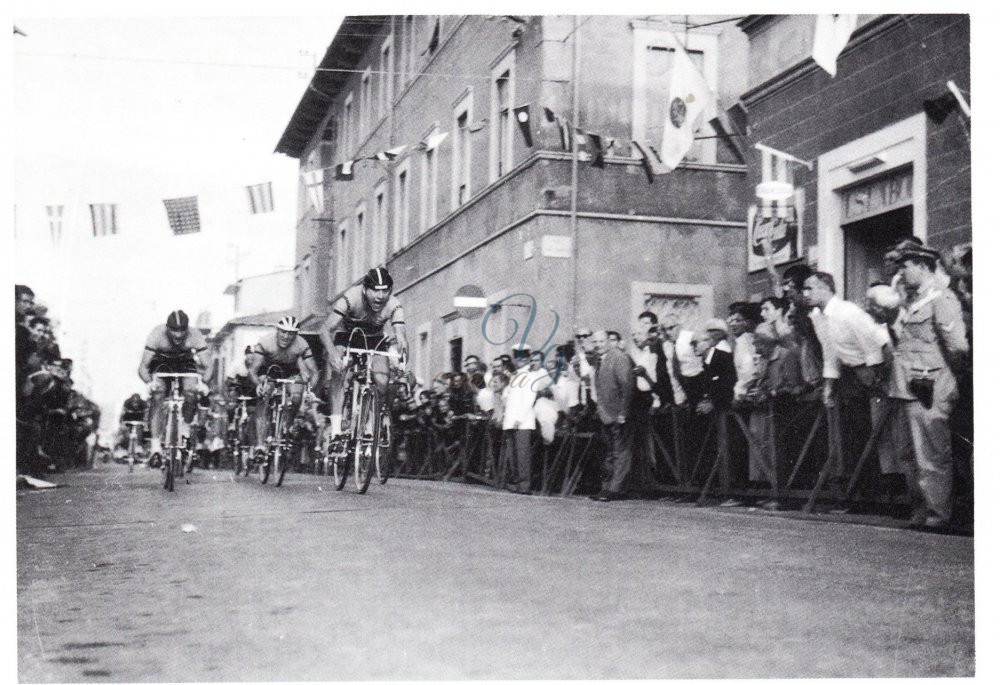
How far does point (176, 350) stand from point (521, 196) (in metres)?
2.98

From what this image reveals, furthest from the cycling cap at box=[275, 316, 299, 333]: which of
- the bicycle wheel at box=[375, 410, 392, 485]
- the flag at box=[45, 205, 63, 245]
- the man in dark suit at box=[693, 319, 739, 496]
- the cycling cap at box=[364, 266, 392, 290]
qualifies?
the flag at box=[45, 205, 63, 245]

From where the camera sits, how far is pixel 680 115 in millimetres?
8805

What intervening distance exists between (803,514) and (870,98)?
354cm

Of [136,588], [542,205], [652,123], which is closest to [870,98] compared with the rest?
[652,123]

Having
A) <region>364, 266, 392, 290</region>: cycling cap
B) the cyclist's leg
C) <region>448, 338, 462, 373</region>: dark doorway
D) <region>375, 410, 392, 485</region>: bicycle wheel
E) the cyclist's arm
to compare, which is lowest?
<region>375, 410, 392, 485</region>: bicycle wheel

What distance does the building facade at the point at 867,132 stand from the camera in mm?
7685

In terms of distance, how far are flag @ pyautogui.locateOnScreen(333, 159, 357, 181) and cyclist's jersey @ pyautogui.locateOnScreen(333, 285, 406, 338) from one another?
3.03 feet

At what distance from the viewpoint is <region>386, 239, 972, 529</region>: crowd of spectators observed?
23.5 ft

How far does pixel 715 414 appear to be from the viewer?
9766 millimetres

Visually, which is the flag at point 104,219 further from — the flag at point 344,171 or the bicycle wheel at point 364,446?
the bicycle wheel at point 364,446

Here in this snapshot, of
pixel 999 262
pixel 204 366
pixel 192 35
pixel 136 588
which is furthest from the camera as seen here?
pixel 204 366

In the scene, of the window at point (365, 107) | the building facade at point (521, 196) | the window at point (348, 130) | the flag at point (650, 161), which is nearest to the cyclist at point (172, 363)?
the building facade at point (521, 196)

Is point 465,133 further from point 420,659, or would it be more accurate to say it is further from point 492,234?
point 420,659

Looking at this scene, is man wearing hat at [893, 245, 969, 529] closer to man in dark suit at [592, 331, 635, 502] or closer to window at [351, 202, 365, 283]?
man in dark suit at [592, 331, 635, 502]
